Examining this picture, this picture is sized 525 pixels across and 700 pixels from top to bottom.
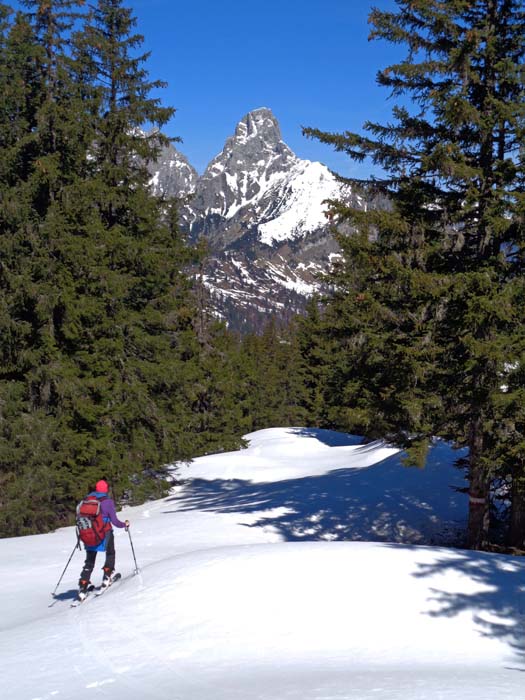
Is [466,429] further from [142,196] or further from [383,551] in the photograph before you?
[142,196]

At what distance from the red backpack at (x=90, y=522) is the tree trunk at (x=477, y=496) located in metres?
6.51

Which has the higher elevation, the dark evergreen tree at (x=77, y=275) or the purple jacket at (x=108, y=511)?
the dark evergreen tree at (x=77, y=275)

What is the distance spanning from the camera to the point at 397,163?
37.6 feet

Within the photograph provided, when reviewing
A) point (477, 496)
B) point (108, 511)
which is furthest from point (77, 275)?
point (477, 496)

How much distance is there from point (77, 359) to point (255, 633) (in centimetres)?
1117

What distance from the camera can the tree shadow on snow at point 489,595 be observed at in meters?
6.81

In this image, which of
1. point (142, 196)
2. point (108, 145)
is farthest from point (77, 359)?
point (108, 145)

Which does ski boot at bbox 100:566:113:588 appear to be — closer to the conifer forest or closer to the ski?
the ski

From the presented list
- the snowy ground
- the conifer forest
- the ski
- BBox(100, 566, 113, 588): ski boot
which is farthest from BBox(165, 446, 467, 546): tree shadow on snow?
BBox(100, 566, 113, 588): ski boot

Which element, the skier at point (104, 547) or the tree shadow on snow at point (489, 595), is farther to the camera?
the skier at point (104, 547)

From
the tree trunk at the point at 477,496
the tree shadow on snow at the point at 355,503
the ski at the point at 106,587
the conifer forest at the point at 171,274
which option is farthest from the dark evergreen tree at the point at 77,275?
the tree trunk at the point at 477,496

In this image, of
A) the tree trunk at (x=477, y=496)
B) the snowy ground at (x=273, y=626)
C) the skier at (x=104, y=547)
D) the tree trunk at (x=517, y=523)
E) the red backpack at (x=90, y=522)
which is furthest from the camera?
the tree trunk at (x=517, y=523)

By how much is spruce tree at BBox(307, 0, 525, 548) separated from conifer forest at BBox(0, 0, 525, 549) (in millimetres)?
39

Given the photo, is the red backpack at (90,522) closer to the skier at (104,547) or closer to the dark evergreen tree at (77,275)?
the skier at (104,547)
